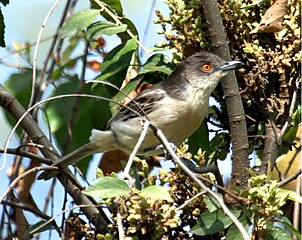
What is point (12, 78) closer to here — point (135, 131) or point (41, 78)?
point (41, 78)

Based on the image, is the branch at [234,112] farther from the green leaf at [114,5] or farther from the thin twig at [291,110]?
the green leaf at [114,5]

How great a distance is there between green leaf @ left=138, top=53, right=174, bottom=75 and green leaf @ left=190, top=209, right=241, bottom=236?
127 centimetres

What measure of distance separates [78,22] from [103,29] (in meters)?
0.15

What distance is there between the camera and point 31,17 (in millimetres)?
6750

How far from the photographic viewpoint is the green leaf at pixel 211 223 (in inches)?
129

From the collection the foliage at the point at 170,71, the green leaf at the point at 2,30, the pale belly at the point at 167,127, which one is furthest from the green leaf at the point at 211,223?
the green leaf at the point at 2,30

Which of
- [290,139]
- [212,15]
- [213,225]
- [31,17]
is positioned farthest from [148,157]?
[31,17]

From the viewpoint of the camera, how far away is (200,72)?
17.3ft

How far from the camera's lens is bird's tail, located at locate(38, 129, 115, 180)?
3.96 metres

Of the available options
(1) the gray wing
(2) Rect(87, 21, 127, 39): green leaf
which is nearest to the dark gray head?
(1) the gray wing

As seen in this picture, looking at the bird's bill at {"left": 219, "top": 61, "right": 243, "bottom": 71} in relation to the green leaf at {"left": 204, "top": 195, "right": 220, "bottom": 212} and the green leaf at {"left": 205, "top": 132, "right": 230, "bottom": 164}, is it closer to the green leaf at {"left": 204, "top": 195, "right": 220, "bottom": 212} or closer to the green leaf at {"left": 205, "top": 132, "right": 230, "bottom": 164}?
the green leaf at {"left": 205, "top": 132, "right": 230, "bottom": 164}

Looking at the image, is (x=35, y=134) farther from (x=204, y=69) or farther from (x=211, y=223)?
(x=204, y=69)

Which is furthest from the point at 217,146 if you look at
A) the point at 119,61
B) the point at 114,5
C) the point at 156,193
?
the point at 156,193

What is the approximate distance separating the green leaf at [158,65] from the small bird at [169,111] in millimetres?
88
